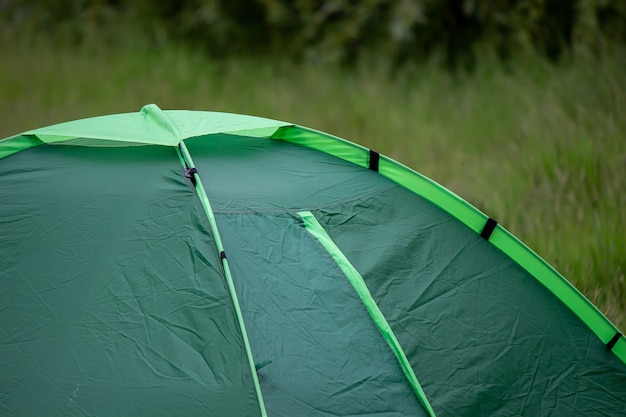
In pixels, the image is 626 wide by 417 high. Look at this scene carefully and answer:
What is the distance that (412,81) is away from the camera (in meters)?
7.18

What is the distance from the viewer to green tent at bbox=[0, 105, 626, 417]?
238cm

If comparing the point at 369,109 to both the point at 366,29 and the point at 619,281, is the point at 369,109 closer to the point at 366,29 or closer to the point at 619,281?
the point at 366,29

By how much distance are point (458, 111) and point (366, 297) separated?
13.5 ft

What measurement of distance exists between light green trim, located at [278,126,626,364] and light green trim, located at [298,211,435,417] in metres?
0.42

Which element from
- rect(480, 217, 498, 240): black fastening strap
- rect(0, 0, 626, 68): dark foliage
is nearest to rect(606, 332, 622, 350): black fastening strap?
rect(480, 217, 498, 240): black fastening strap

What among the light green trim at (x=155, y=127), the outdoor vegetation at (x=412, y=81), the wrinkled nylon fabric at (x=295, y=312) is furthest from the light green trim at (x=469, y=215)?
the outdoor vegetation at (x=412, y=81)

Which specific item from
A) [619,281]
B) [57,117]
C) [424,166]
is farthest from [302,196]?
[57,117]

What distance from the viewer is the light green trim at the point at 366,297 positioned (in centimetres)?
260

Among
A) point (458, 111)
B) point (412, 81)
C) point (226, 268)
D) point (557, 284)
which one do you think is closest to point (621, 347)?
point (557, 284)

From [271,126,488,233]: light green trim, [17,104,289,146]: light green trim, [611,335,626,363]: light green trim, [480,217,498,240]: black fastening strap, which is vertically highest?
[17,104,289,146]: light green trim

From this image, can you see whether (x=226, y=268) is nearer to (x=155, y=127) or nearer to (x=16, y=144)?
(x=155, y=127)

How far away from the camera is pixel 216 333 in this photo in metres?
2.44

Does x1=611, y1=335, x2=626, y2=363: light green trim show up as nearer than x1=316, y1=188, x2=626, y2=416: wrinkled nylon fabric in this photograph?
No

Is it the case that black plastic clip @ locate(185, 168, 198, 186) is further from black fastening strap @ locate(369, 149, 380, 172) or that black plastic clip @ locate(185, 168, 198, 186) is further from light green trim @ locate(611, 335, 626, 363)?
light green trim @ locate(611, 335, 626, 363)
